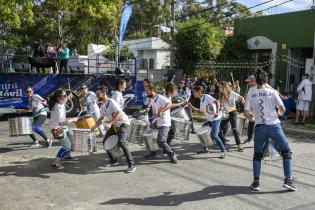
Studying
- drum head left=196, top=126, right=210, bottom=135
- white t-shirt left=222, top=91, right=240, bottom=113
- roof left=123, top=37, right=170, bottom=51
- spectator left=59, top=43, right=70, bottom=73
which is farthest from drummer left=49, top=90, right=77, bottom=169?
roof left=123, top=37, right=170, bottom=51

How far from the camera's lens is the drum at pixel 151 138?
332 inches

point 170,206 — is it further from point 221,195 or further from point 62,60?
point 62,60

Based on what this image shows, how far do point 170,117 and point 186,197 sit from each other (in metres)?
2.91

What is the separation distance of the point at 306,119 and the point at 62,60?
30.8 ft

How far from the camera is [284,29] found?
912 inches

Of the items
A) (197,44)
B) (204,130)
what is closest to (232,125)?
(204,130)

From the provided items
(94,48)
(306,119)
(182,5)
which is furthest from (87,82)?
(182,5)

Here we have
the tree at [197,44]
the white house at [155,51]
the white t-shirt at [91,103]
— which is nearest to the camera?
the white t-shirt at [91,103]

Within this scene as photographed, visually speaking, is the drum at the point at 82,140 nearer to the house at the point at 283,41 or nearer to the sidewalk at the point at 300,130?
the sidewalk at the point at 300,130

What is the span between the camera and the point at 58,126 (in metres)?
7.96

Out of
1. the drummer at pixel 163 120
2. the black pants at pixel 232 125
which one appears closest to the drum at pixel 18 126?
the drummer at pixel 163 120

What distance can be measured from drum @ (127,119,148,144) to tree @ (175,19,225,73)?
53.5ft

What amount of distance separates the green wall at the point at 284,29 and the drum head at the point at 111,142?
1627 cm

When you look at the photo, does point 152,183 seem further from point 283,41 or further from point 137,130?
point 283,41
